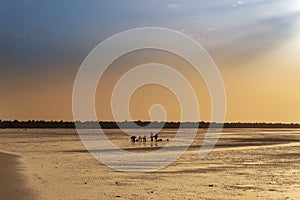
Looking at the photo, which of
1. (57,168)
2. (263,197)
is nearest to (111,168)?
(57,168)

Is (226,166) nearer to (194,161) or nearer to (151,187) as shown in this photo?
(194,161)

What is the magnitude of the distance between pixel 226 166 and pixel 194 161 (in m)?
4.18

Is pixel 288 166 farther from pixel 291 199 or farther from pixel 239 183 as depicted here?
pixel 291 199

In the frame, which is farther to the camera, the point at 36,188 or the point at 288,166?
the point at 288,166

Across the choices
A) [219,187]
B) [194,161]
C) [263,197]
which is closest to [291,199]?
[263,197]

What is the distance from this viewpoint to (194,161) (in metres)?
35.6

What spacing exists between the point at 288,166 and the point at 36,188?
59.0ft

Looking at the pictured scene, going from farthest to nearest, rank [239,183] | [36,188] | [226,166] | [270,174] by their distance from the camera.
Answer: [226,166] < [270,174] < [239,183] < [36,188]

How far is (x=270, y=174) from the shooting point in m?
27.3

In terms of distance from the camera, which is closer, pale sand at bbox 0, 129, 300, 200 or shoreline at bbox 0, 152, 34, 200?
shoreline at bbox 0, 152, 34, 200

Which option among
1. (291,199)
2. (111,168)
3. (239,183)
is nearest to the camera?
(291,199)

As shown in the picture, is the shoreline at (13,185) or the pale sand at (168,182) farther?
the pale sand at (168,182)

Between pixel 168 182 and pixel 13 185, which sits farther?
pixel 168 182

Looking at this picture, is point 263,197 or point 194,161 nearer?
point 263,197
